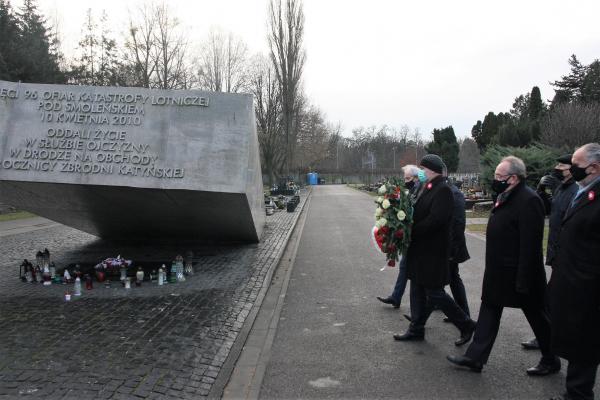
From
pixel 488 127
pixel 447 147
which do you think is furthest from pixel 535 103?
pixel 447 147

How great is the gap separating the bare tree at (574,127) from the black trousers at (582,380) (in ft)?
81.3

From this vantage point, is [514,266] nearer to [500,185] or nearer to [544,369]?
[500,185]

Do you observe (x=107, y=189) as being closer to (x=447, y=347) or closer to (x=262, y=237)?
(x=262, y=237)

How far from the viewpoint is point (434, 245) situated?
4.72m

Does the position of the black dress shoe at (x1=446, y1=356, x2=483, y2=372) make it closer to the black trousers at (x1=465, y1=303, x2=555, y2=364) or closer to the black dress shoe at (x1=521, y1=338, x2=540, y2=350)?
the black trousers at (x1=465, y1=303, x2=555, y2=364)

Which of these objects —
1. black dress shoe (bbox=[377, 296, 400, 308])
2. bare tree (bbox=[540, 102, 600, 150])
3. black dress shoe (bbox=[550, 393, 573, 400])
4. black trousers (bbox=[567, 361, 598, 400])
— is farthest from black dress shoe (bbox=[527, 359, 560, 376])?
bare tree (bbox=[540, 102, 600, 150])

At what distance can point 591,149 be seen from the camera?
3.61 metres

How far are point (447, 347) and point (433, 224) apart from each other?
4.55 feet

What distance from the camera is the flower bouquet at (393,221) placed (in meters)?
4.83

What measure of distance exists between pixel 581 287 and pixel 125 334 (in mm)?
4430

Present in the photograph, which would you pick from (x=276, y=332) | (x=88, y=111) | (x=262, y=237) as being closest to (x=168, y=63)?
(x=262, y=237)

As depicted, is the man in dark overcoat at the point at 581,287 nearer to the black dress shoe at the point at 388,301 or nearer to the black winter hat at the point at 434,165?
the black winter hat at the point at 434,165

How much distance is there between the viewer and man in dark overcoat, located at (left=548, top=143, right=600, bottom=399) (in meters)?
3.36

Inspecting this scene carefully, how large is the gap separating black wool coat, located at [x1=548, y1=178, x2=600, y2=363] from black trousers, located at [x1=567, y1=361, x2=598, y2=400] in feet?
0.20
